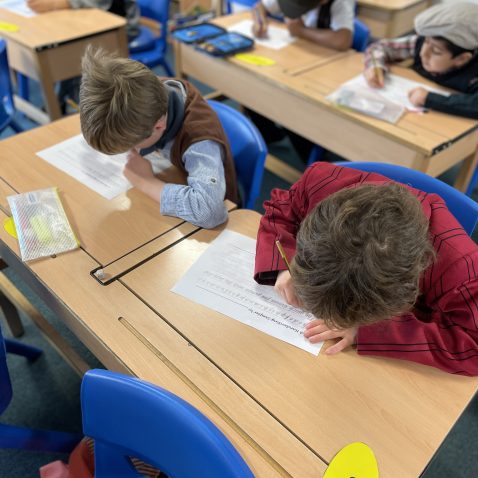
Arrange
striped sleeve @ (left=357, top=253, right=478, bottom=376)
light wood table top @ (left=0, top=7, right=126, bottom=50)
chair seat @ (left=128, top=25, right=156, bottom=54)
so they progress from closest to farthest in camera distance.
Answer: striped sleeve @ (left=357, top=253, right=478, bottom=376) → light wood table top @ (left=0, top=7, right=126, bottom=50) → chair seat @ (left=128, top=25, right=156, bottom=54)

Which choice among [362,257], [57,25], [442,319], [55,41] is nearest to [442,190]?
[442,319]

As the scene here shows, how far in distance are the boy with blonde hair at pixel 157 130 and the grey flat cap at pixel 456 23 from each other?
44.9 inches

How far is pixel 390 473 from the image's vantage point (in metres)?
0.69

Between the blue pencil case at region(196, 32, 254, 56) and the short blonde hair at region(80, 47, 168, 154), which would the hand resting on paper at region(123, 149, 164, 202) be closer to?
the short blonde hair at region(80, 47, 168, 154)

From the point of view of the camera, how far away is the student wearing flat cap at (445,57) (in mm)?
1702

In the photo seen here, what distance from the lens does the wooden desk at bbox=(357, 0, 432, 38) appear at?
3.20 m


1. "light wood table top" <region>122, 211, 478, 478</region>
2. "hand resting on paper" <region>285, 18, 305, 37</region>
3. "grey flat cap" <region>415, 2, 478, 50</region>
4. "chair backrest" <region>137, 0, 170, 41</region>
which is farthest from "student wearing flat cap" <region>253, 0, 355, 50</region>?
"light wood table top" <region>122, 211, 478, 478</region>

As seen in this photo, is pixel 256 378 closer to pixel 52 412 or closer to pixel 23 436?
pixel 23 436

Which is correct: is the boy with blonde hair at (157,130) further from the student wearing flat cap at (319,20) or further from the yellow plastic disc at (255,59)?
the student wearing flat cap at (319,20)

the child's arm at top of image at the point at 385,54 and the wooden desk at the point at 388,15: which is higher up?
the child's arm at top of image at the point at 385,54

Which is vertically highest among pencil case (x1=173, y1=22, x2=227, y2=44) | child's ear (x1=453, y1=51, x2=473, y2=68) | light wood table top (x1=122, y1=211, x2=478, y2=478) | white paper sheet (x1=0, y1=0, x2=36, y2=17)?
child's ear (x1=453, y1=51, x2=473, y2=68)

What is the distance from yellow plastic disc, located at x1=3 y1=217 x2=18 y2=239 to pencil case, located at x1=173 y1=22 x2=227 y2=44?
1479 millimetres

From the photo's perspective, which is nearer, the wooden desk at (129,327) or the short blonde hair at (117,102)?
the wooden desk at (129,327)

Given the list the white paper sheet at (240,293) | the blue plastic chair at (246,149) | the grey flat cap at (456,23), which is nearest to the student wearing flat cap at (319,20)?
the grey flat cap at (456,23)
